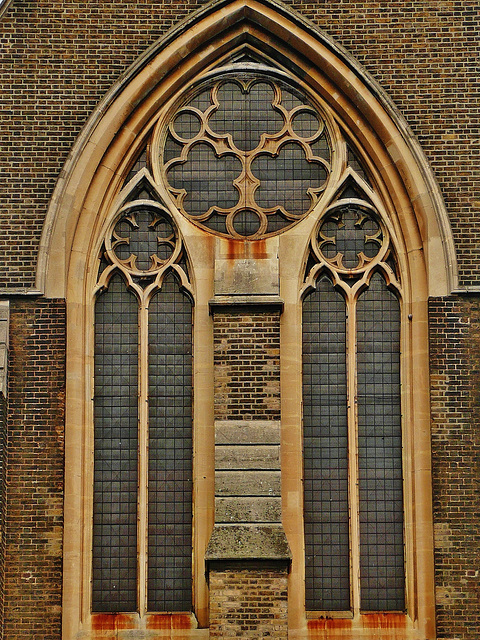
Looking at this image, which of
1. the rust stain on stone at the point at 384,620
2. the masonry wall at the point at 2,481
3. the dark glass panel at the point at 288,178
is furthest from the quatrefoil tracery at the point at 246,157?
the rust stain on stone at the point at 384,620

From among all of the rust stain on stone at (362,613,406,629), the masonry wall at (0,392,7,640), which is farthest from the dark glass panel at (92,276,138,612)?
the rust stain on stone at (362,613,406,629)

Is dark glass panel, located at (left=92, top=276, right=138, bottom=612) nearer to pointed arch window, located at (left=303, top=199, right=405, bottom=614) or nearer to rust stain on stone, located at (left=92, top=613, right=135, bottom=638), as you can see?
rust stain on stone, located at (left=92, top=613, right=135, bottom=638)

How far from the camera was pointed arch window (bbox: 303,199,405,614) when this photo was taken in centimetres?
1481

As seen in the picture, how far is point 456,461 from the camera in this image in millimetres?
14594

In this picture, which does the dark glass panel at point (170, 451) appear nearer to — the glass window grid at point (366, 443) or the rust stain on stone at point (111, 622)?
the rust stain on stone at point (111, 622)

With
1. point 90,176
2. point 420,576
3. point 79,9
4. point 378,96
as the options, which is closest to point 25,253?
point 90,176

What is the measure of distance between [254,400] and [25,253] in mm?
3272

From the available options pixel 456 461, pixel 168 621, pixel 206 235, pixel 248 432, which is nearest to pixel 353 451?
pixel 456 461

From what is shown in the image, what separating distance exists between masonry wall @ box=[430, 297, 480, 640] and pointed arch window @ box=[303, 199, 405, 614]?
581mm

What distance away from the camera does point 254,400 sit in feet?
47.9

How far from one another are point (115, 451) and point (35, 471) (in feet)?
3.34

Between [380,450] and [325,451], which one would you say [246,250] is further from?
[380,450]

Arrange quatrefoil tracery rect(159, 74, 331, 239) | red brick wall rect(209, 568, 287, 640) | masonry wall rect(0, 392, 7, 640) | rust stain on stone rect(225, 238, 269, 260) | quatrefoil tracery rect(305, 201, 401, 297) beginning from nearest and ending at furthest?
red brick wall rect(209, 568, 287, 640) → masonry wall rect(0, 392, 7, 640) → rust stain on stone rect(225, 238, 269, 260) → quatrefoil tracery rect(305, 201, 401, 297) → quatrefoil tracery rect(159, 74, 331, 239)

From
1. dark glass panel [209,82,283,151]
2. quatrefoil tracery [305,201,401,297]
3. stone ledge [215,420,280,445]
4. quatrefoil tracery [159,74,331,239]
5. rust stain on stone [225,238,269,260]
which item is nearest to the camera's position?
stone ledge [215,420,280,445]
